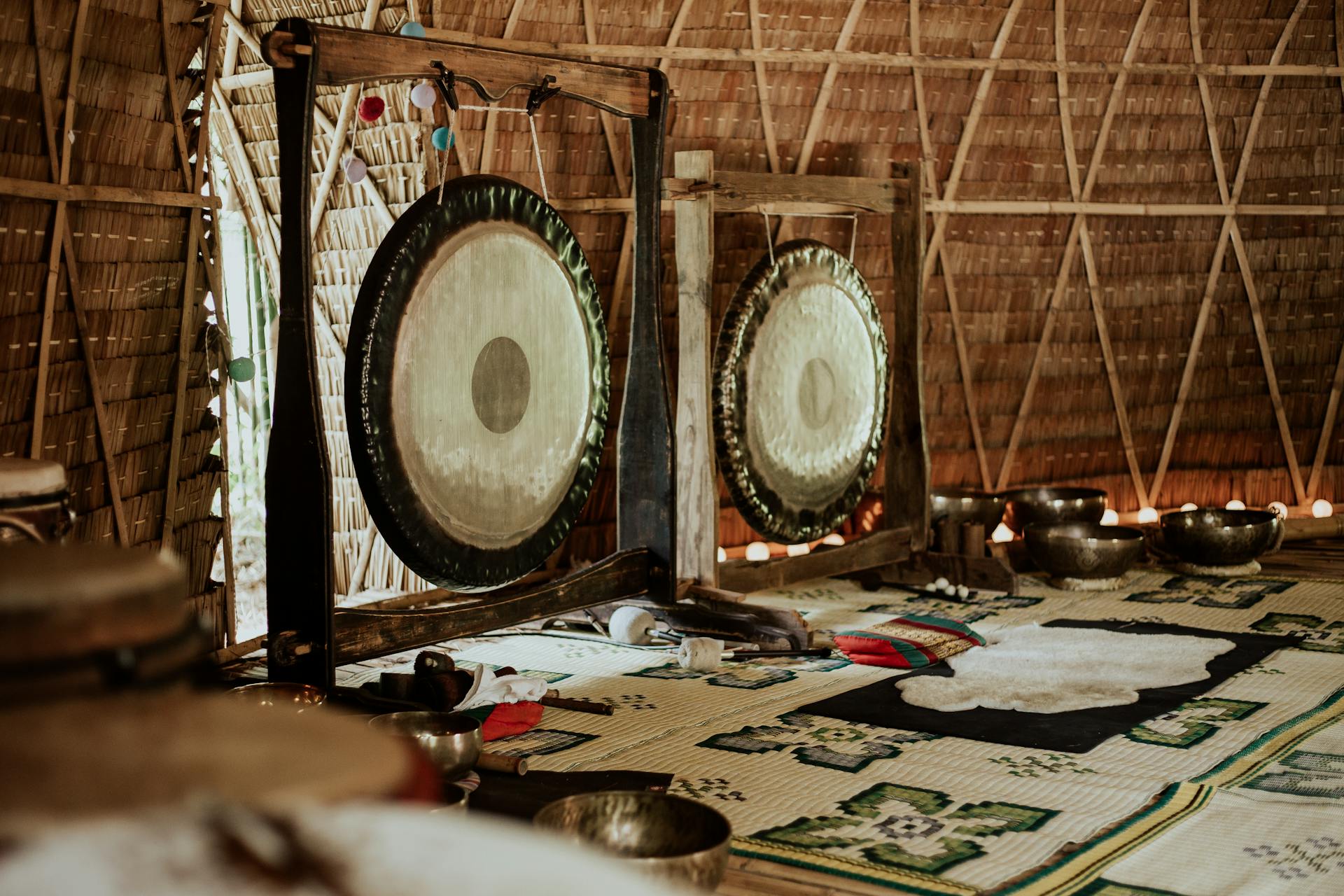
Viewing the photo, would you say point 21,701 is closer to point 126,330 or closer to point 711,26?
point 126,330

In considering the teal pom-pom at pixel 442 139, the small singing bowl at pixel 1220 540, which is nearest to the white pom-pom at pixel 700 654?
the teal pom-pom at pixel 442 139

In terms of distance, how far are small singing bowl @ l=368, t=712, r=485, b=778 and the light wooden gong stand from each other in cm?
150

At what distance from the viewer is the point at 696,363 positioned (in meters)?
3.90

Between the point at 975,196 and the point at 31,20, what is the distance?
3.63 metres

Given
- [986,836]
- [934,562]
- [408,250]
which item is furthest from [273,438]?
[934,562]

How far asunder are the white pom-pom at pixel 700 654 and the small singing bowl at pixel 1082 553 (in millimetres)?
1541

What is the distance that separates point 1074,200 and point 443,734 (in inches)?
156

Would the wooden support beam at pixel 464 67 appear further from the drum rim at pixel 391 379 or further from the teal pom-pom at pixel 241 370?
the teal pom-pom at pixel 241 370

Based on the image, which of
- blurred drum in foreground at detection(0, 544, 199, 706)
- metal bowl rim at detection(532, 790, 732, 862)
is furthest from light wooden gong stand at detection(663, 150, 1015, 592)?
blurred drum in foreground at detection(0, 544, 199, 706)

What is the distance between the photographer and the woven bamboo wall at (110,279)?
289cm

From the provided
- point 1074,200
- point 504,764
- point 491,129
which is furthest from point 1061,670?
point 1074,200

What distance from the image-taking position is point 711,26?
15.6ft

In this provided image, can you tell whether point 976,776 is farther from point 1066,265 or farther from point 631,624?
point 1066,265

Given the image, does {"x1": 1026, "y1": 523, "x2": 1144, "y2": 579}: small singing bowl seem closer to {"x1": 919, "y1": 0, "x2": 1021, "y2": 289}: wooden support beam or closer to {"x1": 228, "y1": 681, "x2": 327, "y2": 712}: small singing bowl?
{"x1": 919, "y1": 0, "x2": 1021, "y2": 289}: wooden support beam
